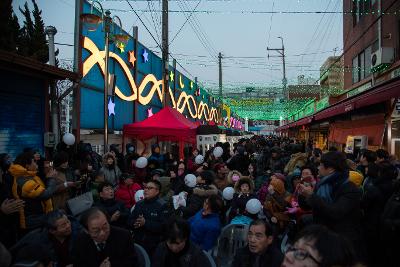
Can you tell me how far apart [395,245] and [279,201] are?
1553 millimetres

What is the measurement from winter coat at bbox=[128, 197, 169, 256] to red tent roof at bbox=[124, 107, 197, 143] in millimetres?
7781

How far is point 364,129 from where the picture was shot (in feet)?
44.4

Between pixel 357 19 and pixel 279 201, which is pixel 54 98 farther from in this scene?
pixel 357 19

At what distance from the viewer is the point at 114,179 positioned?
7773 millimetres

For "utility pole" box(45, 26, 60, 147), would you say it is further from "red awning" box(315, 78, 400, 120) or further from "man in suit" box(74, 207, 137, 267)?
"red awning" box(315, 78, 400, 120)

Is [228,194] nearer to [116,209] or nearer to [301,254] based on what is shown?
[116,209]

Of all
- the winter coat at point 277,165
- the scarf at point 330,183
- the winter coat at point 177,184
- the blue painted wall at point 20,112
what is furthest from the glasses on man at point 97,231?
the winter coat at point 277,165

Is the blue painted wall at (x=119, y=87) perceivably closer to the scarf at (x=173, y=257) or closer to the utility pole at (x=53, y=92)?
the utility pole at (x=53, y=92)

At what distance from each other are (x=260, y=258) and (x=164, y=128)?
30.8 feet

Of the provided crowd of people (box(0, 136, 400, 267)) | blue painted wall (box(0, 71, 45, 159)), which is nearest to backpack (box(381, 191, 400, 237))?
crowd of people (box(0, 136, 400, 267))

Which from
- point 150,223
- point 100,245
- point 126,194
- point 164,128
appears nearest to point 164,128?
point 164,128

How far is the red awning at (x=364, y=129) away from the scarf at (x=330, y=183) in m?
9.31

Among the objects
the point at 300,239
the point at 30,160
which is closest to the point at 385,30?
the point at 30,160

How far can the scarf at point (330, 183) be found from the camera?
3.58m
